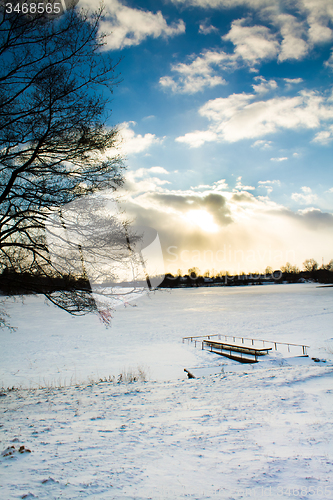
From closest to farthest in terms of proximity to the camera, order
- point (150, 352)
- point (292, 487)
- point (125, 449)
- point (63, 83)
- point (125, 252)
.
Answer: point (292, 487) → point (125, 449) → point (63, 83) → point (125, 252) → point (150, 352)

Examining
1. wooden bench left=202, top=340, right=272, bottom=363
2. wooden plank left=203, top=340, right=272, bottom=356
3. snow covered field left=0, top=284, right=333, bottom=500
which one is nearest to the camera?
snow covered field left=0, top=284, right=333, bottom=500

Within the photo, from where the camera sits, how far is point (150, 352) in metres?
22.0

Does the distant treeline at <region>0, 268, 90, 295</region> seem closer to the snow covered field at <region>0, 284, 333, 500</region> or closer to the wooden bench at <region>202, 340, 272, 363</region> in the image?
the snow covered field at <region>0, 284, 333, 500</region>

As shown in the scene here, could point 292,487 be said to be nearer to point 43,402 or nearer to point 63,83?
point 43,402

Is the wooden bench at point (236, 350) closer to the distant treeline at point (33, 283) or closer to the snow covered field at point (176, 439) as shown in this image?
the snow covered field at point (176, 439)

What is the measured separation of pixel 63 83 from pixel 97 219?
9.63 ft

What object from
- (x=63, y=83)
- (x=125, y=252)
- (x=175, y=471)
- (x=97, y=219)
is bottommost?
(x=175, y=471)

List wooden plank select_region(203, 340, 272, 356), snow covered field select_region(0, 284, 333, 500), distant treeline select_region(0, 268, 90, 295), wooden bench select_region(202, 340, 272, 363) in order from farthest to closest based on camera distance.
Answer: wooden plank select_region(203, 340, 272, 356)
wooden bench select_region(202, 340, 272, 363)
distant treeline select_region(0, 268, 90, 295)
snow covered field select_region(0, 284, 333, 500)

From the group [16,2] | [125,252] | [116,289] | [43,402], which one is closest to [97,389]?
[43,402]
